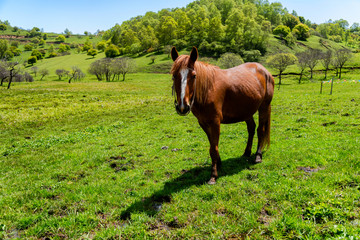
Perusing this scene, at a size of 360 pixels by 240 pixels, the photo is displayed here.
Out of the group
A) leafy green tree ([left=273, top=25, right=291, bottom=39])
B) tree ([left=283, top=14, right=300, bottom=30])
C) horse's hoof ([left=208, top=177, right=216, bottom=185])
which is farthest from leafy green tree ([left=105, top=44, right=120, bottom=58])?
tree ([left=283, top=14, right=300, bottom=30])

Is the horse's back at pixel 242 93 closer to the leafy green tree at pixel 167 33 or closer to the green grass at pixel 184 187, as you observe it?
the green grass at pixel 184 187

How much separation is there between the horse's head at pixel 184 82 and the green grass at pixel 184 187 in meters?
2.73

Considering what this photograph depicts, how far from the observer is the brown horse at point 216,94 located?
17.7 feet

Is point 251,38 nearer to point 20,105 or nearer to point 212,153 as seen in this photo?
point 20,105

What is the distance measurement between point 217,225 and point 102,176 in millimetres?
5088

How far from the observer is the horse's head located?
517cm

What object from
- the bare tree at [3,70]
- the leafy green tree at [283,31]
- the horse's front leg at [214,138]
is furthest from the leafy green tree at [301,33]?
the horse's front leg at [214,138]

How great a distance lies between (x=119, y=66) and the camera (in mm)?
71375

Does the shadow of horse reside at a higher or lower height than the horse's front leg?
lower

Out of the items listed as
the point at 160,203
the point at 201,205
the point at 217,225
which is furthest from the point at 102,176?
the point at 217,225

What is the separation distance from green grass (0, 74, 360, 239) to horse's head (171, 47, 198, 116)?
8.97 ft

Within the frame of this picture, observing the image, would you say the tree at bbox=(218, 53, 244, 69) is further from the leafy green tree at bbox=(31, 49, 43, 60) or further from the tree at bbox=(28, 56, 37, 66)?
the leafy green tree at bbox=(31, 49, 43, 60)

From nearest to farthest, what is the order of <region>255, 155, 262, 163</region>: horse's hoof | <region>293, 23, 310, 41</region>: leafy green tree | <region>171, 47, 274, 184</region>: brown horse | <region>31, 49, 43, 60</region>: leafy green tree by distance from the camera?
<region>171, 47, 274, 184</region>: brown horse, <region>255, 155, 262, 163</region>: horse's hoof, <region>293, 23, 310, 41</region>: leafy green tree, <region>31, 49, 43, 60</region>: leafy green tree

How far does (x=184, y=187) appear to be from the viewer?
648 centimetres
